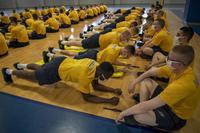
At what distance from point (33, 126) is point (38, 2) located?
20.9 metres

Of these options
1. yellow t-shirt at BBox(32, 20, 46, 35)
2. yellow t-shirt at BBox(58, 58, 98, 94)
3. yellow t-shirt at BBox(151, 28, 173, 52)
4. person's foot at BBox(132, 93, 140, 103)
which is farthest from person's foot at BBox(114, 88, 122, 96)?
yellow t-shirt at BBox(32, 20, 46, 35)

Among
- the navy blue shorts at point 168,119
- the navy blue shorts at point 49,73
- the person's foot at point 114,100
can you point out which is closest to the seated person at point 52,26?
the navy blue shorts at point 49,73

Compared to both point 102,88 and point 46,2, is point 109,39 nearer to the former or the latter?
point 102,88

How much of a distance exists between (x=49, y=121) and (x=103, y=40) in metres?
2.71

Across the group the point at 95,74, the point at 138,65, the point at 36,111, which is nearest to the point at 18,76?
the point at 36,111

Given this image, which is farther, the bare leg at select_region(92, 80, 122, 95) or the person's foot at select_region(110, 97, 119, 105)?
the bare leg at select_region(92, 80, 122, 95)

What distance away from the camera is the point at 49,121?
267 centimetres

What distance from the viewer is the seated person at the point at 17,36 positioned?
19.1 feet

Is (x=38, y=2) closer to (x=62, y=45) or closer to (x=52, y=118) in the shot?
(x=62, y=45)

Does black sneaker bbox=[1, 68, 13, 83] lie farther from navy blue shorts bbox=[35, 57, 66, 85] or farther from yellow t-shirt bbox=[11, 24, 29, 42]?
yellow t-shirt bbox=[11, 24, 29, 42]

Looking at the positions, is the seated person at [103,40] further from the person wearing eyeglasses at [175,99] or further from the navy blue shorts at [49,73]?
the person wearing eyeglasses at [175,99]

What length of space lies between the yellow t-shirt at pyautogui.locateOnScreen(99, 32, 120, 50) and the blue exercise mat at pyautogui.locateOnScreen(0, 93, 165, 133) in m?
2.32

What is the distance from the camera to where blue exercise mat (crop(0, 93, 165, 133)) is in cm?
250

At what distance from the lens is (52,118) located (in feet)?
8.93
